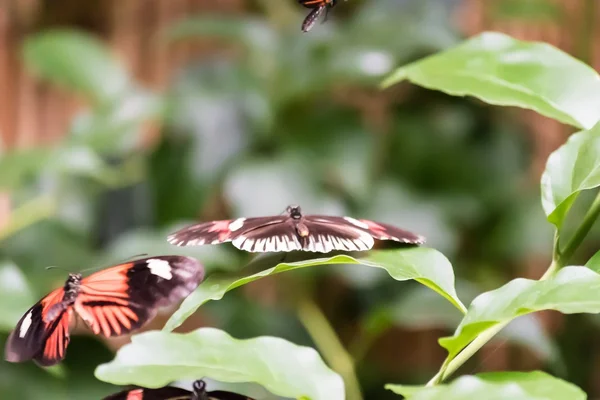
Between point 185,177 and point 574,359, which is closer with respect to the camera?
point 185,177

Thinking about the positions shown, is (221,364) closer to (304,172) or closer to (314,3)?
(314,3)

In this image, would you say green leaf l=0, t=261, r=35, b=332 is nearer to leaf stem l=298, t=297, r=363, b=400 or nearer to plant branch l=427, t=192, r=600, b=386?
plant branch l=427, t=192, r=600, b=386

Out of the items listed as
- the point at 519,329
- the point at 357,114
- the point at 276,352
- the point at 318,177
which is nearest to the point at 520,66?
the point at 276,352

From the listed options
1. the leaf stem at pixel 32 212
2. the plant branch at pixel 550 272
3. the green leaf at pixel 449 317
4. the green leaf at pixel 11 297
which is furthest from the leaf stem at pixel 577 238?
the leaf stem at pixel 32 212

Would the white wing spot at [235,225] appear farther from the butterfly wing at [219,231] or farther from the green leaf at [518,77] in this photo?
the green leaf at [518,77]

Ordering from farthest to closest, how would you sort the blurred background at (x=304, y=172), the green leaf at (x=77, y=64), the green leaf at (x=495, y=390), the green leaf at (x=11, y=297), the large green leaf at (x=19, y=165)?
the green leaf at (x=77, y=64)
the blurred background at (x=304, y=172)
the large green leaf at (x=19, y=165)
the green leaf at (x=11, y=297)
the green leaf at (x=495, y=390)

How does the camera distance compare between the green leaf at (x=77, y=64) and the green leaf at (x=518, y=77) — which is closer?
the green leaf at (x=518, y=77)

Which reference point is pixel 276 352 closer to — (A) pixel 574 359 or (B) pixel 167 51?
(A) pixel 574 359
